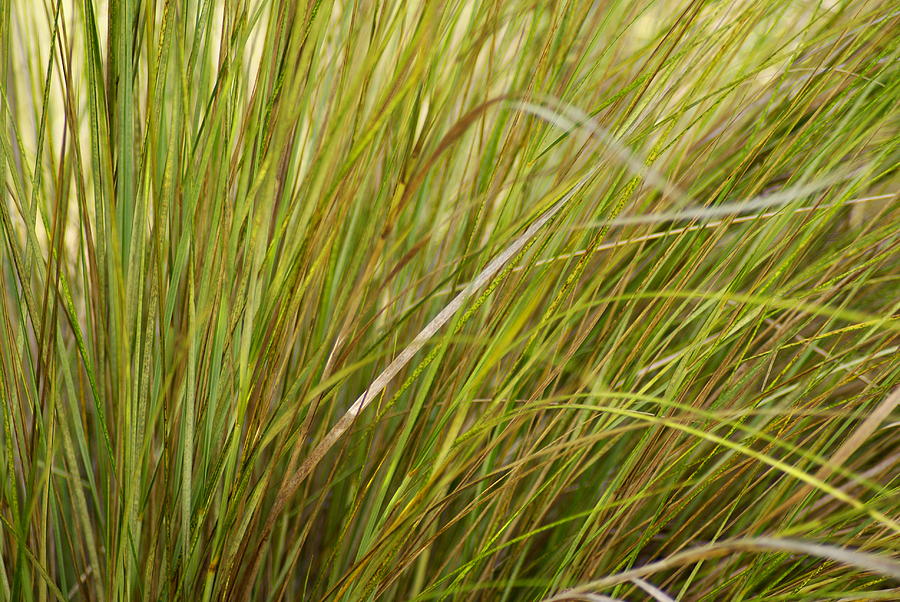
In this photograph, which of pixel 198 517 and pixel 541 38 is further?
pixel 541 38

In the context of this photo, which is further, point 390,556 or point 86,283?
point 86,283

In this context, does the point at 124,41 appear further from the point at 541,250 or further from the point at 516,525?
the point at 516,525

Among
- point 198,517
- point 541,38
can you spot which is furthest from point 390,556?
point 541,38

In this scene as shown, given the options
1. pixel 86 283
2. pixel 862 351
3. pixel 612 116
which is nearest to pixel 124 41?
pixel 86 283

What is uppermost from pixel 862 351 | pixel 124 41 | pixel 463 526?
pixel 124 41

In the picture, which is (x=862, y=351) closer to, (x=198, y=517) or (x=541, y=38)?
(x=541, y=38)

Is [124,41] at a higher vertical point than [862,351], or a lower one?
higher
